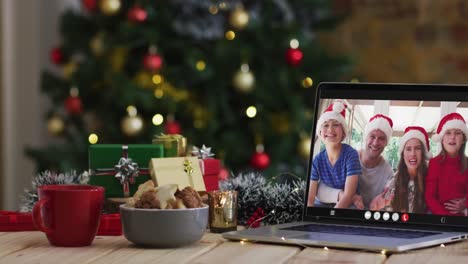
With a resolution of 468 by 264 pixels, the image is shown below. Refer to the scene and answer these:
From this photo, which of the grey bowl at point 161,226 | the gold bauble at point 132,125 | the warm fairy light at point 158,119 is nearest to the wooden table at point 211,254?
the grey bowl at point 161,226

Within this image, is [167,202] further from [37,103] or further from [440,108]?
[37,103]

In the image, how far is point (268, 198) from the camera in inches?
61.1

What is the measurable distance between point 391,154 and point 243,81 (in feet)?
6.13

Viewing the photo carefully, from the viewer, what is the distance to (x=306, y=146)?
333 centimetres

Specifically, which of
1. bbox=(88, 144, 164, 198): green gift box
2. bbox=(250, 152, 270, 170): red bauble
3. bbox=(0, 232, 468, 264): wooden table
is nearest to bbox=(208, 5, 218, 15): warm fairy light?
bbox=(250, 152, 270, 170): red bauble

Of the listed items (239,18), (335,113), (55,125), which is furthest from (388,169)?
(55,125)

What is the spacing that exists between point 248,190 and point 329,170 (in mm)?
169

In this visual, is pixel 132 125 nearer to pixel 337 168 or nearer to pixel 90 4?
pixel 90 4

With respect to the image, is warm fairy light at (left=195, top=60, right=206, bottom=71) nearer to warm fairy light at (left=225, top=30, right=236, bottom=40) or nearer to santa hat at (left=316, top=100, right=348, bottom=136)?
warm fairy light at (left=225, top=30, right=236, bottom=40)

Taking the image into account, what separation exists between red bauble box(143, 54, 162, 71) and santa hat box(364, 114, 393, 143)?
1908 mm

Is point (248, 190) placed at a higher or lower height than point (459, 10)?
lower

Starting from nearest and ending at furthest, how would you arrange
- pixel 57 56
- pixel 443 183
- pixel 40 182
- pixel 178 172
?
pixel 443 183
pixel 178 172
pixel 40 182
pixel 57 56

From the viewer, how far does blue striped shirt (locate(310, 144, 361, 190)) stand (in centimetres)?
145

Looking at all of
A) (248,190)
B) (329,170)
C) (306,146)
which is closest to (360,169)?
(329,170)
